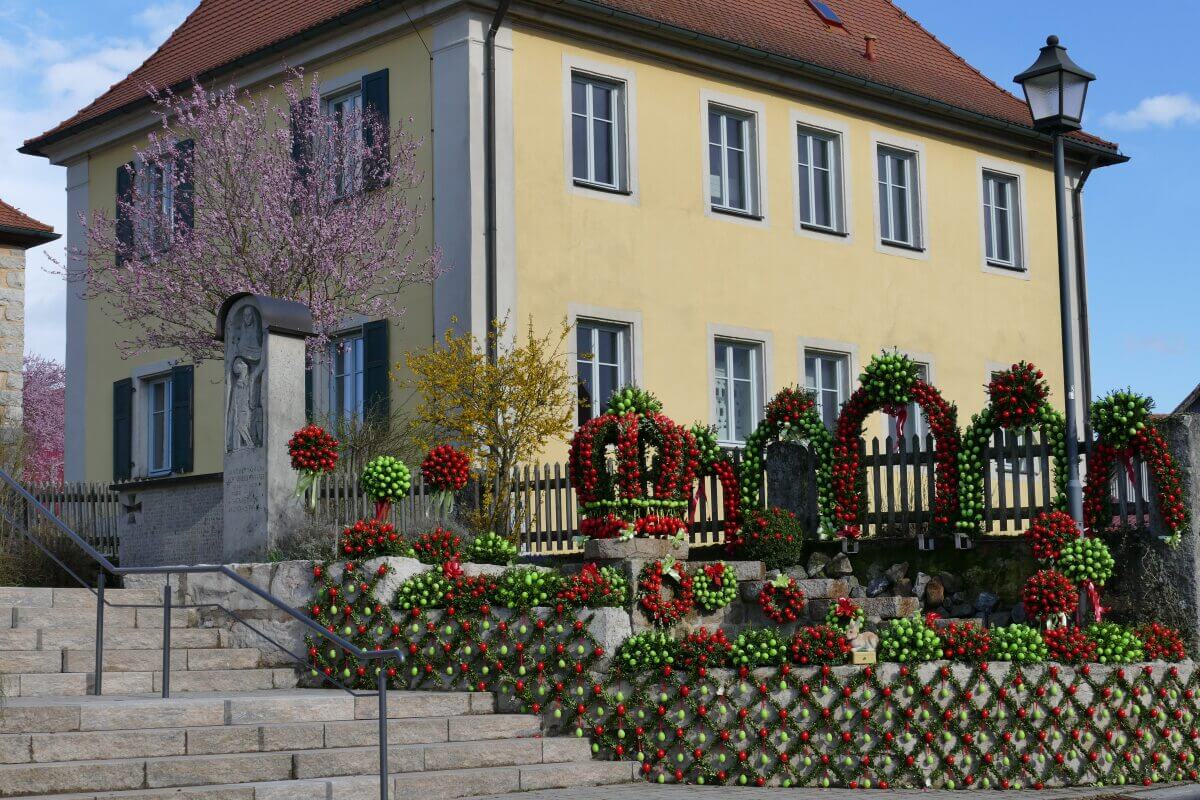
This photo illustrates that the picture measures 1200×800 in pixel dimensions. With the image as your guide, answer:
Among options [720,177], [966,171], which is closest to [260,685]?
[720,177]

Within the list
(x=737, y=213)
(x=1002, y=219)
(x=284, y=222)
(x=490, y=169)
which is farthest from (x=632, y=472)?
(x=1002, y=219)

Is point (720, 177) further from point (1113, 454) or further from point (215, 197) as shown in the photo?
point (1113, 454)

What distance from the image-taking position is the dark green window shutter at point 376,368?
781 inches

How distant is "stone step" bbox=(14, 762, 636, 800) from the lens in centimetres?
949

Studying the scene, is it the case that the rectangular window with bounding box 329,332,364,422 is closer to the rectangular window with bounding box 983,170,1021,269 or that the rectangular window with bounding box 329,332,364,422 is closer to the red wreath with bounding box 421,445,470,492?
the red wreath with bounding box 421,445,470,492

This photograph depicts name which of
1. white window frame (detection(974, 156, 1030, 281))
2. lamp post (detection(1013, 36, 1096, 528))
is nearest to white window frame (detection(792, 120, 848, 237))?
white window frame (detection(974, 156, 1030, 281))

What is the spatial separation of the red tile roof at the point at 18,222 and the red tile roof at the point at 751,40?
2150mm

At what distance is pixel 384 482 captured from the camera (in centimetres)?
1426

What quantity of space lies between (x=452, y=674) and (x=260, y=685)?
1.51 m

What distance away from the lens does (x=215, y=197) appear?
64.4 feet

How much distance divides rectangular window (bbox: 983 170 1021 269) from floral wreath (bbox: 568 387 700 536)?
1260 cm

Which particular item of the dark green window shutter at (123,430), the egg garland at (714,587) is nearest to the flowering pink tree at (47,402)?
the dark green window shutter at (123,430)

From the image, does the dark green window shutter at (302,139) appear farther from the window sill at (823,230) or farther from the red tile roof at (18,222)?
the window sill at (823,230)

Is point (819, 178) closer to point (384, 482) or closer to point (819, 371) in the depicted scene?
point (819, 371)
